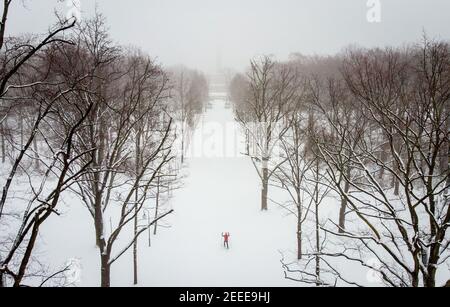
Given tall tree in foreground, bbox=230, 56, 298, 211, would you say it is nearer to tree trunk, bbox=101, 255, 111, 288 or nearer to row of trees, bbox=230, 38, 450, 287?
row of trees, bbox=230, 38, 450, 287

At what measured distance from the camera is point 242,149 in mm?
35375

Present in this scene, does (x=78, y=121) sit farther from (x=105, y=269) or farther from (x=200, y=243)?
(x=200, y=243)

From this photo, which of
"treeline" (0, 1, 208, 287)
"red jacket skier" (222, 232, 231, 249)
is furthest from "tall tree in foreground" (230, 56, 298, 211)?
"treeline" (0, 1, 208, 287)

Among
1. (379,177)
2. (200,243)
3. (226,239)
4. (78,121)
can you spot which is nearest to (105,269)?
(78,121)

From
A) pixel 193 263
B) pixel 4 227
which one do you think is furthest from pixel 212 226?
pixel 4 227

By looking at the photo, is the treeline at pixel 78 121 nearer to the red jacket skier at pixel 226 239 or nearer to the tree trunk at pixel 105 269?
the tree trunk at pixel 105 269

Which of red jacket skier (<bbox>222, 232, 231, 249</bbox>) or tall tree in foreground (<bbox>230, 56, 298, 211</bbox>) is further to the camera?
tall tree in foreground (<bbox>230, 56, 298, 211</bbox>)

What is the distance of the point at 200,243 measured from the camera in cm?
1403

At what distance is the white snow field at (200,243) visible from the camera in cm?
1170

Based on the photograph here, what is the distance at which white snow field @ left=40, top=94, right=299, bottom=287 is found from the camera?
11703mm

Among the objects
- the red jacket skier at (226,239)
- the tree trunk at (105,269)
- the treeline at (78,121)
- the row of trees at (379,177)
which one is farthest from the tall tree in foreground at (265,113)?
the tree trunk at (105,269)
